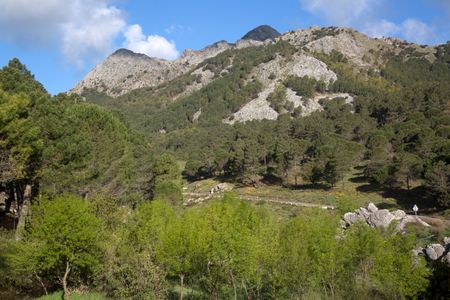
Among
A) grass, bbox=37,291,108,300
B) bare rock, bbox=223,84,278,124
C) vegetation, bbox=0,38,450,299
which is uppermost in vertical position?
bare rock, bbox=223,84,278,124

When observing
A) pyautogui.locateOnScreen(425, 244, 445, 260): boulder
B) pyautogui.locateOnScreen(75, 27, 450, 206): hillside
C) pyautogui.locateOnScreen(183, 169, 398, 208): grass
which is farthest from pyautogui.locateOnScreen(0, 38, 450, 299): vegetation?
pyautogui.locateOnScreen(75, 27, 450, 206): hillside

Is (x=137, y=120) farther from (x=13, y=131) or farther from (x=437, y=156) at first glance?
(x=13, y=131)

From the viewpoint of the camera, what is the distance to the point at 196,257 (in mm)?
24359

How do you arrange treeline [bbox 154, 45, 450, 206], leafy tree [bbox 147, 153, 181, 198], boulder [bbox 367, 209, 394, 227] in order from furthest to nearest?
treeline [bbox 154, 45, 450, 206] → leafy tree [bbox 147, 153, 181, 198] → boulder [bbox 367, 209, 394, 227]

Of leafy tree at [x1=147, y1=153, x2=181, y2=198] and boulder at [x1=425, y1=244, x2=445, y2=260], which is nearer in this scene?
boulder at [x1=425, y1=244, x2=445, y2=260]

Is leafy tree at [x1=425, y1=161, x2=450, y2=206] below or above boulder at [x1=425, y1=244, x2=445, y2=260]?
above

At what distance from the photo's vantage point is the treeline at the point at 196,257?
22.5 meters

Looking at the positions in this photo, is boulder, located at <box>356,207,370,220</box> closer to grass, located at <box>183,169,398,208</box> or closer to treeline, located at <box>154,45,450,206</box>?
grass, located at <box>183,169,398,208</box>

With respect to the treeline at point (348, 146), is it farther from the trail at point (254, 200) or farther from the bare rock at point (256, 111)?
the bare rock at point (256, 111)

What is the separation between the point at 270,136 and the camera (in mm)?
112875

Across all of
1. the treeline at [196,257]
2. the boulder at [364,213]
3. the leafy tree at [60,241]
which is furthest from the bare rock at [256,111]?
the leafy tree at [60,241]

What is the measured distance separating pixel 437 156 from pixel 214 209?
5578 cm

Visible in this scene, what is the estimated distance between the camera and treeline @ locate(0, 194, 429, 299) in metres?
22.5

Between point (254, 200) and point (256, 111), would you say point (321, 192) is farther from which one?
point (256, 111)
